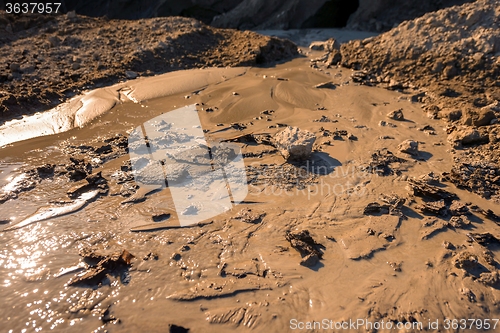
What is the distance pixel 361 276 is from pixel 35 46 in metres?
8.42

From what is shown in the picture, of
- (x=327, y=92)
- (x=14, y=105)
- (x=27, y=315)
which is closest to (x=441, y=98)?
(x=327, y=92)

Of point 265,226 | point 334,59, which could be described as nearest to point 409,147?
point 265,226

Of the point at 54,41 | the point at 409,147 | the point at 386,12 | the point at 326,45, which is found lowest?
the point at 409,147

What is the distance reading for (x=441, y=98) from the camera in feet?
21.6

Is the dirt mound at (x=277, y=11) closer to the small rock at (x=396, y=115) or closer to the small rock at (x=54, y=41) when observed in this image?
the small rock at (x=54, y=41)

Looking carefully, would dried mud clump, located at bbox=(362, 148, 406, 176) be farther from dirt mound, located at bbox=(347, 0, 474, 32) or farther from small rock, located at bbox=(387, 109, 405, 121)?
dirt mound, located at bbox=(347, 0, 474, 32)

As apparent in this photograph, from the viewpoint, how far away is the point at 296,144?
4711 mm

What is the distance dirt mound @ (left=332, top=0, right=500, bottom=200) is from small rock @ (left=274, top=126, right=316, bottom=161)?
6.85 ft

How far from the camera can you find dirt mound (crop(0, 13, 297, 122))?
276 inches

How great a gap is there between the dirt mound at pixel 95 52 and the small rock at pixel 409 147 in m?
4.77

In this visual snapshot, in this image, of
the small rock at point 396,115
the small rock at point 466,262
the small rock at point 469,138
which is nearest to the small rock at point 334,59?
the small rock at point 396,115

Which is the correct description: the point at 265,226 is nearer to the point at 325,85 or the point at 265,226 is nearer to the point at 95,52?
the point at 325,85

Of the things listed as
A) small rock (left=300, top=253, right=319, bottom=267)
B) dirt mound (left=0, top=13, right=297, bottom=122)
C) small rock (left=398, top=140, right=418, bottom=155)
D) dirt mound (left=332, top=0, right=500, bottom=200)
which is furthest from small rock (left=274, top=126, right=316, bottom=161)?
dirt mound (left=0, top=13, right=297, bottom=122)

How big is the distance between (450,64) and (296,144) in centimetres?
427
